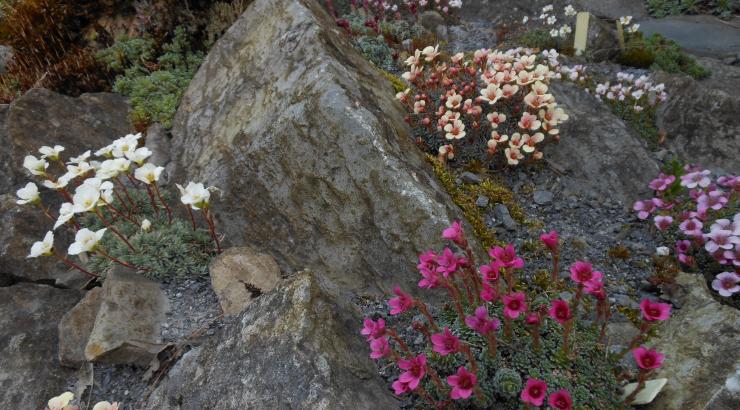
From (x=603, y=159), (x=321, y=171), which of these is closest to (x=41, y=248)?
(x=321, y=171)

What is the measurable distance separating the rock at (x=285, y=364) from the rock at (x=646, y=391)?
1.24 meters

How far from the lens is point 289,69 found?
4.13m

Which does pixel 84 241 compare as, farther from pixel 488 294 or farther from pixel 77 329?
pixel 488 294

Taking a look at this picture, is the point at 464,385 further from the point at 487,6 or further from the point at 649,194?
the point at 487,6

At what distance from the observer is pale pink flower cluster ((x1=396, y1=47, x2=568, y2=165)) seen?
4.25m

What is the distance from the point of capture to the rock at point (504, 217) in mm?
3986

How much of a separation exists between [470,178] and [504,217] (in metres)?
0.50

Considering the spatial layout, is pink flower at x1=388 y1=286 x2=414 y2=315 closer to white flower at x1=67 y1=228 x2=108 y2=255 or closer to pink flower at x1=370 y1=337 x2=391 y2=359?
pink flower at x1=370 y1=337 x2=391 y2=359

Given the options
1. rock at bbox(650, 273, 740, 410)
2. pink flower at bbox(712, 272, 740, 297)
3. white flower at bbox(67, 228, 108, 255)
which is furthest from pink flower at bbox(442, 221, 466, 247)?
white flower at bbox(67, 228, 108, 255)

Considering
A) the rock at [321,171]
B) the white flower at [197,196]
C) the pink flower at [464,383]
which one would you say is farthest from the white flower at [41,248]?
the pink flower at [464,383]

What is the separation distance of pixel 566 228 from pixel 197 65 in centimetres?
474

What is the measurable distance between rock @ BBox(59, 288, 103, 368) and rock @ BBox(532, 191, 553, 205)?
3.59 metres

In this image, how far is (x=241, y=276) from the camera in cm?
344

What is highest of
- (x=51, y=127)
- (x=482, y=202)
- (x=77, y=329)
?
(x=51, y=127)
